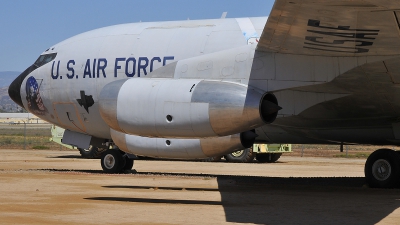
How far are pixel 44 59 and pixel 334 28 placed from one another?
41.8ft

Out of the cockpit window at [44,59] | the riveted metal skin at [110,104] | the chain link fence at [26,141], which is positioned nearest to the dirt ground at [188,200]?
the riveted metal skin at [110,104]

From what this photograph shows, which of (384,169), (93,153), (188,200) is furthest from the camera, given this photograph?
(93,153)

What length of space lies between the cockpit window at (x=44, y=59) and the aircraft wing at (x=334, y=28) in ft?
33.1

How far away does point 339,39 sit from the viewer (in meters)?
12.4

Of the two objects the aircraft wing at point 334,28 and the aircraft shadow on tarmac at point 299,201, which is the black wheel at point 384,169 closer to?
the aircraft shadow on tarmac at point 299,201

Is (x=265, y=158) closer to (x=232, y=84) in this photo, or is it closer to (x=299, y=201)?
(x=299, y=201)

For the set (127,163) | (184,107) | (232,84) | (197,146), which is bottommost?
(127,163)

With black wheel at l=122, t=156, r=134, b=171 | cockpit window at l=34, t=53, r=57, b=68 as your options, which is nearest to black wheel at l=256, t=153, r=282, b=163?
black wheel at l=122, t=156, r=134, b=171

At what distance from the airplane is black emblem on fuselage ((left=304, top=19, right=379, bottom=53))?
0.02 meters

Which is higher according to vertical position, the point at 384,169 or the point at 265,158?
the point at 384,169

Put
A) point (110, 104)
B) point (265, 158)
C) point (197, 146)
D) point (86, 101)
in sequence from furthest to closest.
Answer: point (265, 158)
point (86, 101)
point (197, 146)
point (110, 104)

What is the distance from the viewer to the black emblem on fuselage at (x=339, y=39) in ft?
38.8

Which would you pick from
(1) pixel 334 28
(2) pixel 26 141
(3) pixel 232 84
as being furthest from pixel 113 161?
(2) pixel 26 141

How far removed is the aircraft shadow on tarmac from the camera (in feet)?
38.7
